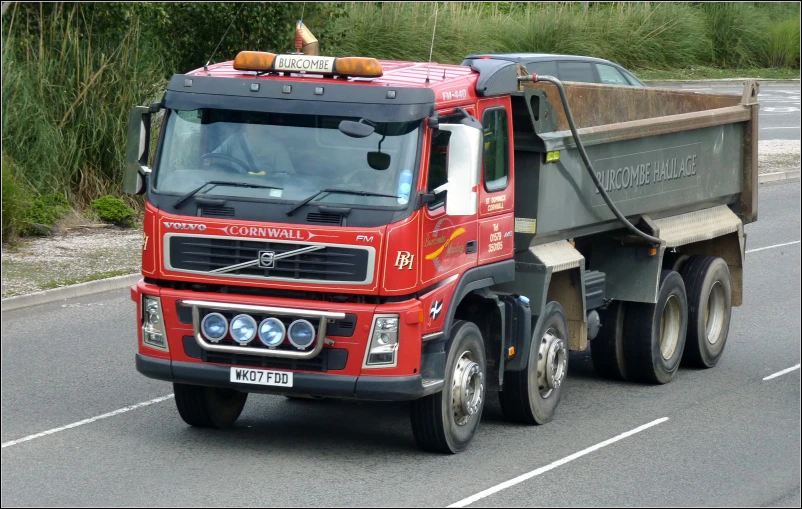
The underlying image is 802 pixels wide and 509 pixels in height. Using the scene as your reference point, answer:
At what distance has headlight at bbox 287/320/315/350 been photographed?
8.11 meters

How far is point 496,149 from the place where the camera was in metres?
9.07

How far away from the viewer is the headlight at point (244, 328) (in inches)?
323

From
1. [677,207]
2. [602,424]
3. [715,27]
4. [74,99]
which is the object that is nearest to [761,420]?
[602,424]

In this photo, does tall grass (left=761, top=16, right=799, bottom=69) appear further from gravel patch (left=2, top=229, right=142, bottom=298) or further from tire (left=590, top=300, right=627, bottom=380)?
tire (left=590, top=300, right=627, bottom=380)

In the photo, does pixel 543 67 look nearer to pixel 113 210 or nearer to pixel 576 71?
pixel 576 71

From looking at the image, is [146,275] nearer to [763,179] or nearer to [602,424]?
[602,424]

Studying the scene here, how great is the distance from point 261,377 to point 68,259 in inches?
332

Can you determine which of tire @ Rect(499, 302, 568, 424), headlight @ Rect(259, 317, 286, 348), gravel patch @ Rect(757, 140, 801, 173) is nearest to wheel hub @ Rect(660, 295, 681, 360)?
tire @ Rect(499, 302, 568, 424)

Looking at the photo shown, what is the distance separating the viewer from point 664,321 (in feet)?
38.7

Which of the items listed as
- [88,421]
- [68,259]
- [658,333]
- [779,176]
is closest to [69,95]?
Answer: [68,259]

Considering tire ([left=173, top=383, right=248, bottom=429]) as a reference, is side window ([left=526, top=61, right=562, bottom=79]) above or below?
above

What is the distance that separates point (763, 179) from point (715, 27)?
17656mm

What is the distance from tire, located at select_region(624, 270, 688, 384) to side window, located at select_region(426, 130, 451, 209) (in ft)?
11.9

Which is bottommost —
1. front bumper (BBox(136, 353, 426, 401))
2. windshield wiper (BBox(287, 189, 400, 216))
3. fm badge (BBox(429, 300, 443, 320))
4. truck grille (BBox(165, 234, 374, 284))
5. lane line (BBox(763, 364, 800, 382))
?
lane line (BBox(763, 364, 800, 382))
